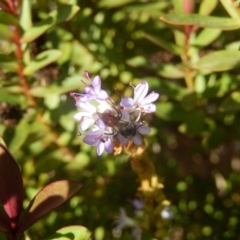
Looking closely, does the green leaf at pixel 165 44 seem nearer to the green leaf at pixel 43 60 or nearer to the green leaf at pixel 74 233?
the green leaf at pixel 43 60

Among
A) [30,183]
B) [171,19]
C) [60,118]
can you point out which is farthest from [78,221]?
[171,19]

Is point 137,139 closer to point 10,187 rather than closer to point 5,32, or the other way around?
point 10,187

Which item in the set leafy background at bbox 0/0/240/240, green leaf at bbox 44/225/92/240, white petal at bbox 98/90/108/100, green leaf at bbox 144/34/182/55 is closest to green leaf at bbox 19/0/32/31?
leafy background at bbox 0/0/240/240

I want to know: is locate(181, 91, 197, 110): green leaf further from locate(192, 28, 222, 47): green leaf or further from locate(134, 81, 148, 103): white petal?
locate(134, 81, 148, 103): white petal

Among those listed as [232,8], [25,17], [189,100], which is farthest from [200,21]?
[25,17]

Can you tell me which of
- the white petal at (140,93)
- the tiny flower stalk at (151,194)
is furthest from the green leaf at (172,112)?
the white petal at (140,93)
